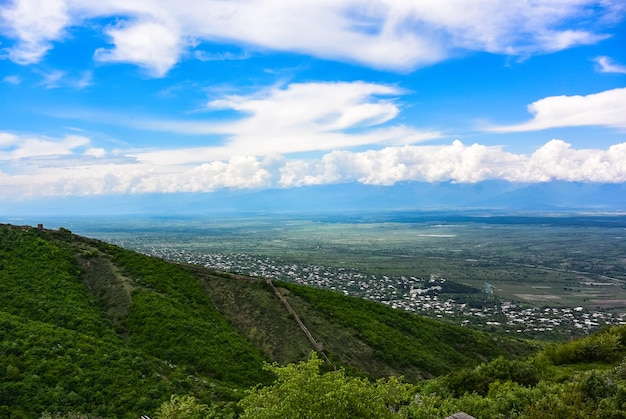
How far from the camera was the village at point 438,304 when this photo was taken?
76.0 metres

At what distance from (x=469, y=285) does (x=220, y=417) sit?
111533 millimetres

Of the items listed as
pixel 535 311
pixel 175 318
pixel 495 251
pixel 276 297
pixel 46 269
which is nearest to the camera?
pixel 175 318

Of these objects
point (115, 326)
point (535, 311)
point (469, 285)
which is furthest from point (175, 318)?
point (469, 285)

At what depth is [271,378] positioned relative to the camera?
88.5ft

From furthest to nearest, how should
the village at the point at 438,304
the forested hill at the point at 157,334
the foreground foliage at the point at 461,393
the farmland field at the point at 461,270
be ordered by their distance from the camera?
the farmland field at the point at 461,270
the village at the point at 438,304
the forested hill at the point at 157,334
the foreground foliage at the point at 461,393

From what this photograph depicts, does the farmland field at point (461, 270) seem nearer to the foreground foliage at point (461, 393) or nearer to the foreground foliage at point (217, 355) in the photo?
the foreground foliage at point (217, 355)

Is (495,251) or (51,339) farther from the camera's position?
(495,251)

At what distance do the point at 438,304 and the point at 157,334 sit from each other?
253 ft

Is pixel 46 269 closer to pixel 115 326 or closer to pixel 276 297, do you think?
pixel 115 326

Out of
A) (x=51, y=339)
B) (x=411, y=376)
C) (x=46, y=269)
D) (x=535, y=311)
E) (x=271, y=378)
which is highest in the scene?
(x=46, y=269)

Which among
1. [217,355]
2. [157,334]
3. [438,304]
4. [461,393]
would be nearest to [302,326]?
[217,355]

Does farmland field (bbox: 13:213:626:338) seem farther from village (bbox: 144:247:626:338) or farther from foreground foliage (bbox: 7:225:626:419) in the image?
foreground foliage (bbox: 7:225:626:419)

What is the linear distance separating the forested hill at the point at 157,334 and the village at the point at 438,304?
97.2ft

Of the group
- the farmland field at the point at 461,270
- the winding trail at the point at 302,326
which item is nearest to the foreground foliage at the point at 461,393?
the winding trail at the point at 302,326
